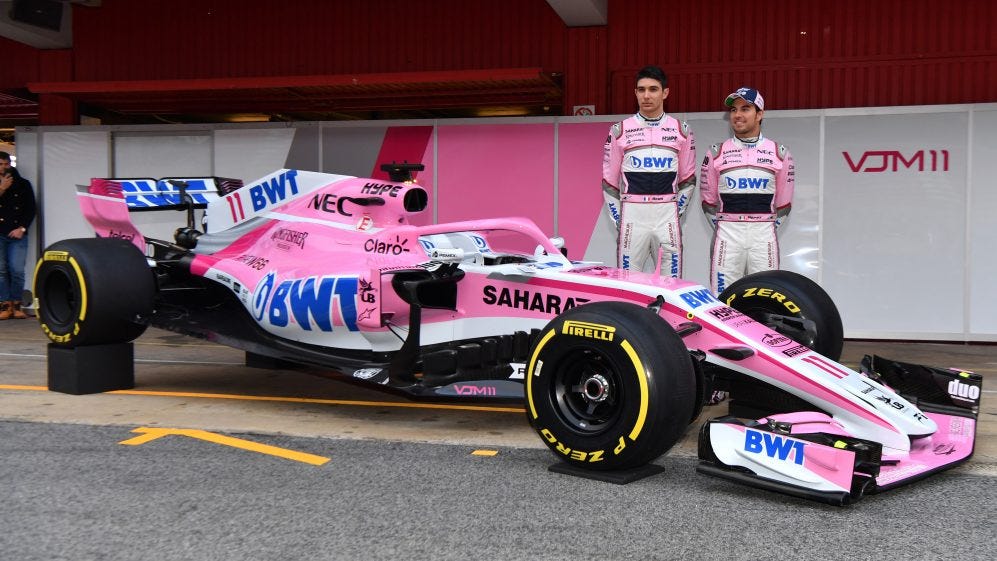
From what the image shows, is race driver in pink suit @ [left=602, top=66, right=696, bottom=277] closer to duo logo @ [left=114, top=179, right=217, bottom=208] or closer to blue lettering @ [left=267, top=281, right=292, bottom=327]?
blue lettering @ [left=267, top=281, right=292, bottom=327]

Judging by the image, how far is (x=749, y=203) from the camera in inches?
277

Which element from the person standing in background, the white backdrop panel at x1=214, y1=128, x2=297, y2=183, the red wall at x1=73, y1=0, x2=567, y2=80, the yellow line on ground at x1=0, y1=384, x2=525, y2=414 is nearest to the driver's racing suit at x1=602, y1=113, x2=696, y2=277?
the yellow line on ground at x1=0, y1=384, x2=525, y2=414

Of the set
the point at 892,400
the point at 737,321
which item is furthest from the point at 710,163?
the point at 892,400

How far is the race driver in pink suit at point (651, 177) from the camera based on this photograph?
22.8 feet

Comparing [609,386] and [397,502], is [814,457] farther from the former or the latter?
[397,502]

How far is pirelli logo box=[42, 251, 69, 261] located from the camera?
609 cm

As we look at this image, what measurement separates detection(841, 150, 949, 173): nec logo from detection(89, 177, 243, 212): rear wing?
6375 mm

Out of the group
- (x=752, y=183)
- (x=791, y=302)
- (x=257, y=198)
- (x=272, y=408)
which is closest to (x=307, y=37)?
(x=257, y=198)

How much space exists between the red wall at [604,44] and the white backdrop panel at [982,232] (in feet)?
2.88

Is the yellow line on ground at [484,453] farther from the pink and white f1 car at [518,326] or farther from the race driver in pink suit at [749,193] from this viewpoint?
the race driver in pink suit at [749,193]

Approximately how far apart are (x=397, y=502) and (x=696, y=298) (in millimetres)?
1841

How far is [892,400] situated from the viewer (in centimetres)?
416

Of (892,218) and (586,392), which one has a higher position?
(892,218)

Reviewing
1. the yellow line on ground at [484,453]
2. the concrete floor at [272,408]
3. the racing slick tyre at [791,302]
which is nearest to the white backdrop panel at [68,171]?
the concrete floor at [272,408]
